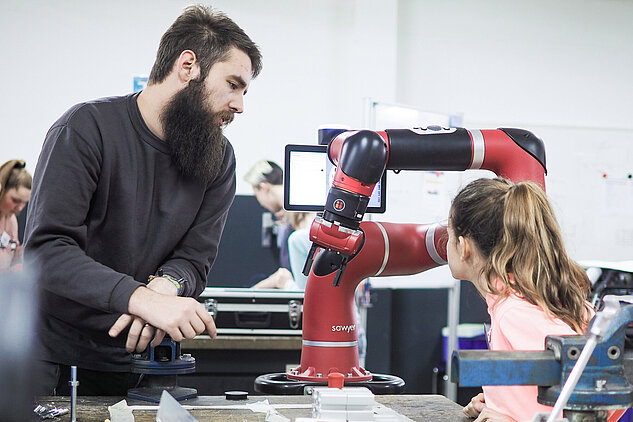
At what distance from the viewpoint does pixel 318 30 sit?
5.03 metres

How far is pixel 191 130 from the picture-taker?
155 centimetres

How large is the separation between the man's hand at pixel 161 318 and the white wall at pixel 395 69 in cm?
349

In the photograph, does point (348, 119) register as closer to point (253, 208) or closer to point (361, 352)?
point (253, 208)

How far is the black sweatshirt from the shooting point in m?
1.36

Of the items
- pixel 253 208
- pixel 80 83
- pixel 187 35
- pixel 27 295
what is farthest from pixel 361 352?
pixel 27 295

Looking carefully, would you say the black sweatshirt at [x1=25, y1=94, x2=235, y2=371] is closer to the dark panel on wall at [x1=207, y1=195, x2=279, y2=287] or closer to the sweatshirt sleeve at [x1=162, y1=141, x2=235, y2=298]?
the sweatshirt sleeve at [x1=162, y1=141, x2=235, y2=298]

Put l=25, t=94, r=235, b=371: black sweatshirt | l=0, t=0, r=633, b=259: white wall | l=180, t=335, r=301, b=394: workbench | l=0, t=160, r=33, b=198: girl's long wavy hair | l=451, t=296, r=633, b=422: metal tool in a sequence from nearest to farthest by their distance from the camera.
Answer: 1. l=451, t=296, r=633, b=422: metal tool
2. l=25, t=94, r=235, b=371: black sweatshirt
3. l=180, t=335, r=301, b=394: workbench
4. l=0, t=160, r=33, b=198: girl's long wavy hair
5. l=0, t=0, r=633, b=259: white wall

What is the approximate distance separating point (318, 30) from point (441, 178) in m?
1.46

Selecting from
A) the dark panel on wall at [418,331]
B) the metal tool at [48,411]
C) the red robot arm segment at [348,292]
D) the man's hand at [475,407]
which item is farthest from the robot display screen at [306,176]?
the dark panel on wall at [418,331]

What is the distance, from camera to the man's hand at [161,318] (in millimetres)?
1247

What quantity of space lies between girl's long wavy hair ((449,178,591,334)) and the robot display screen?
23 cm

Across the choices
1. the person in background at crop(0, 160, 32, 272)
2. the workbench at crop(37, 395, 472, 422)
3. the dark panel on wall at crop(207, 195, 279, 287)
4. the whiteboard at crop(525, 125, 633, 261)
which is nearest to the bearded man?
the workbench at crop(37, 395, 472, 422)

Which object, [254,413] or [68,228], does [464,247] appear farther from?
[68,228]

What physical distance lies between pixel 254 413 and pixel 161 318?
0.82 ft
